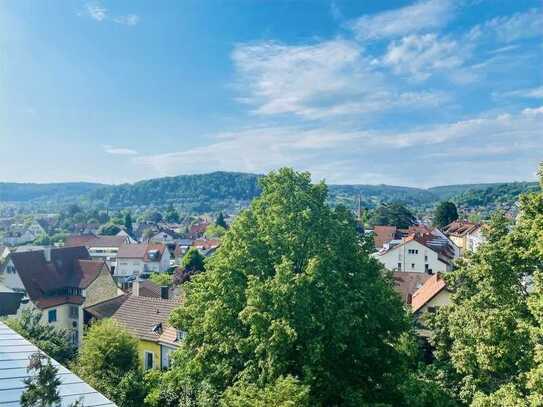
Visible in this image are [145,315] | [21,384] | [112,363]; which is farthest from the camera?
[145,315]

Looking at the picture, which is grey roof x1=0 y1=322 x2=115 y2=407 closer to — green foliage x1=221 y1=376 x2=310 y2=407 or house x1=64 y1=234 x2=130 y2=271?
green foliage x1=221 y1=376 x2=310 y2=407

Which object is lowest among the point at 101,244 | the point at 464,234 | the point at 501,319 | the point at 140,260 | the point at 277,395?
the point at 140,260

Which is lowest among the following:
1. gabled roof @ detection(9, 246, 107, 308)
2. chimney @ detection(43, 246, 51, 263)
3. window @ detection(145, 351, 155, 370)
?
window @ detection(145, 351, 155, 370)

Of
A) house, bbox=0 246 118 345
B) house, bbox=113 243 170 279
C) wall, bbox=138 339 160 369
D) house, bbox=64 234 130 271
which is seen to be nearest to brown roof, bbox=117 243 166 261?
house, bbox=113 243 170 279

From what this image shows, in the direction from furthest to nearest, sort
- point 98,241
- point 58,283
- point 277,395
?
point 98,241 → point 58,283 → point 277,395

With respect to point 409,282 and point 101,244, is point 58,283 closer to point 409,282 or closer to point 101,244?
point 409,282

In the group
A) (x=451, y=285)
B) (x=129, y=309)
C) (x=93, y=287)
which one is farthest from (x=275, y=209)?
(x=93, y=287)

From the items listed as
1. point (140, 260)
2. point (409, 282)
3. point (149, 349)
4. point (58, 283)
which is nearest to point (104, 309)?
point (58, 283)
